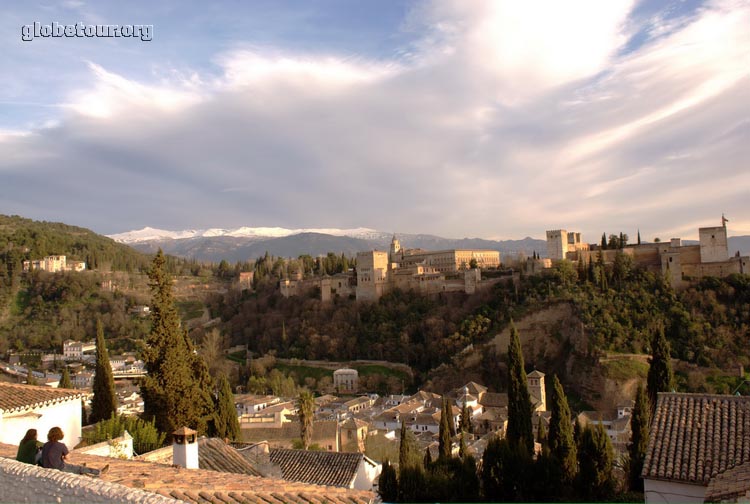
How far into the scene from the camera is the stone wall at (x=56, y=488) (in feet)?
12.8

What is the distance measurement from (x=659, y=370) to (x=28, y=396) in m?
14.5

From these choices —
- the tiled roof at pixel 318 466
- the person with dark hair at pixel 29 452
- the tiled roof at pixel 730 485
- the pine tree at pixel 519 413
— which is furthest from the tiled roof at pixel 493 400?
the person with dark hair at pixel 29 452

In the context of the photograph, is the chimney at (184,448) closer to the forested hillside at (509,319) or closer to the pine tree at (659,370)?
the pine tree at (659,370)

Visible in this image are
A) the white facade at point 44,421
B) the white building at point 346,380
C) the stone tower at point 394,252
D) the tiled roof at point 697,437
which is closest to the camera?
the tiled roof at point 697,437

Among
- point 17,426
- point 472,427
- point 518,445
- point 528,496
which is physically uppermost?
point 17,426

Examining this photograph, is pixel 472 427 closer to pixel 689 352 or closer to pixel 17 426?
pixel 689 352

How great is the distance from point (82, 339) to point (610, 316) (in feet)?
172

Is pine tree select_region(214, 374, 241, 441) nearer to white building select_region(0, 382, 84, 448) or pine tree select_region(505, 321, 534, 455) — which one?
white building select_region(0, 382, 84, 448)

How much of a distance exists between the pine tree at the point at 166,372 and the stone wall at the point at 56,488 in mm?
8585

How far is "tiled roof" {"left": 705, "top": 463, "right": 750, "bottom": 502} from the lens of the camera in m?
5.50

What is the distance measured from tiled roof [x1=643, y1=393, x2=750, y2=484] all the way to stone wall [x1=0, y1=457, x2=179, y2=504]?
20.4 ft

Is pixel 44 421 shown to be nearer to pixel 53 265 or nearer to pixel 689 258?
pixel 689 258

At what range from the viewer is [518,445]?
1504 cm

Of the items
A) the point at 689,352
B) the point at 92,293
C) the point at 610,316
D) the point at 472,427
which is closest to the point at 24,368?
the point at 92,293
